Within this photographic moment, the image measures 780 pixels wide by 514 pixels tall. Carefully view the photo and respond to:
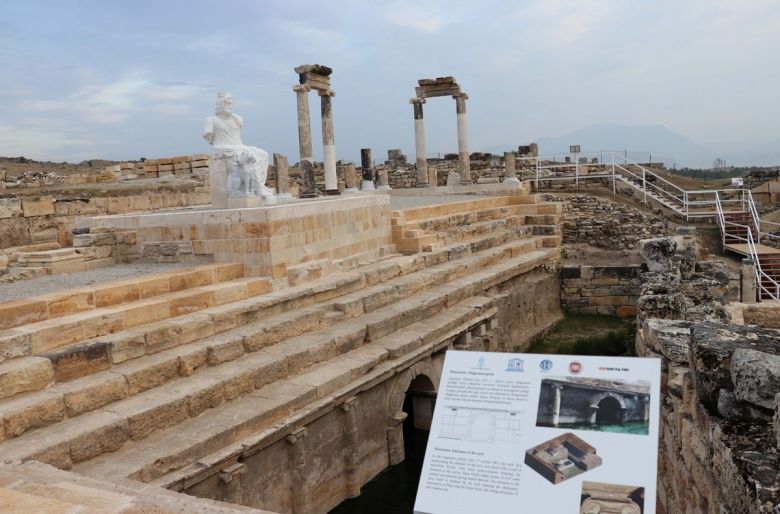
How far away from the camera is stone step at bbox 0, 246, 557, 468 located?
523cm

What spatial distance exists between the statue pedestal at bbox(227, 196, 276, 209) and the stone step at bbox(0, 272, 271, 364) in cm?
193

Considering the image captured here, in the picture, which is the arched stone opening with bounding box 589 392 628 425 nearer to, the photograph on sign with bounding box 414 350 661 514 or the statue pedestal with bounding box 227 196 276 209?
the photograph on sign with bounding box 414 350 661 514

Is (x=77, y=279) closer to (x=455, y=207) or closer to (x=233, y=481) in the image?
(x=233, y=481)

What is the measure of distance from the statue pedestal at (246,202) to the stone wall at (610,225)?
11274 mm

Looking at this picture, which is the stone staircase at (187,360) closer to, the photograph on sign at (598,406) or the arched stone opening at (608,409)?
the photograph on sign at (598,406)

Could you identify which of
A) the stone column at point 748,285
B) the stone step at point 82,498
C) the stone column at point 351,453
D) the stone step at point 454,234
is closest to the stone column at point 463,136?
the stone step at point 454,234

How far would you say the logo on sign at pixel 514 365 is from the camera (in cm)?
341

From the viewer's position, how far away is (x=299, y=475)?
6.89 meters

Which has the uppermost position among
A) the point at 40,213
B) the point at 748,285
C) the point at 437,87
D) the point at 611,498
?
the point at 437,87

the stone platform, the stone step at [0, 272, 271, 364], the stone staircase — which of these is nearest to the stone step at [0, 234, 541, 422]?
the stone staircase

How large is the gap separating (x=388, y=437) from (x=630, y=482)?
5847mm

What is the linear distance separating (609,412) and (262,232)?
658cm

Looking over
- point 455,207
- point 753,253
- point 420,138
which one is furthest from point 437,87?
point 753,253

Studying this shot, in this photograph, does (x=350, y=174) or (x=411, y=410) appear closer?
(x=411, y=410)
